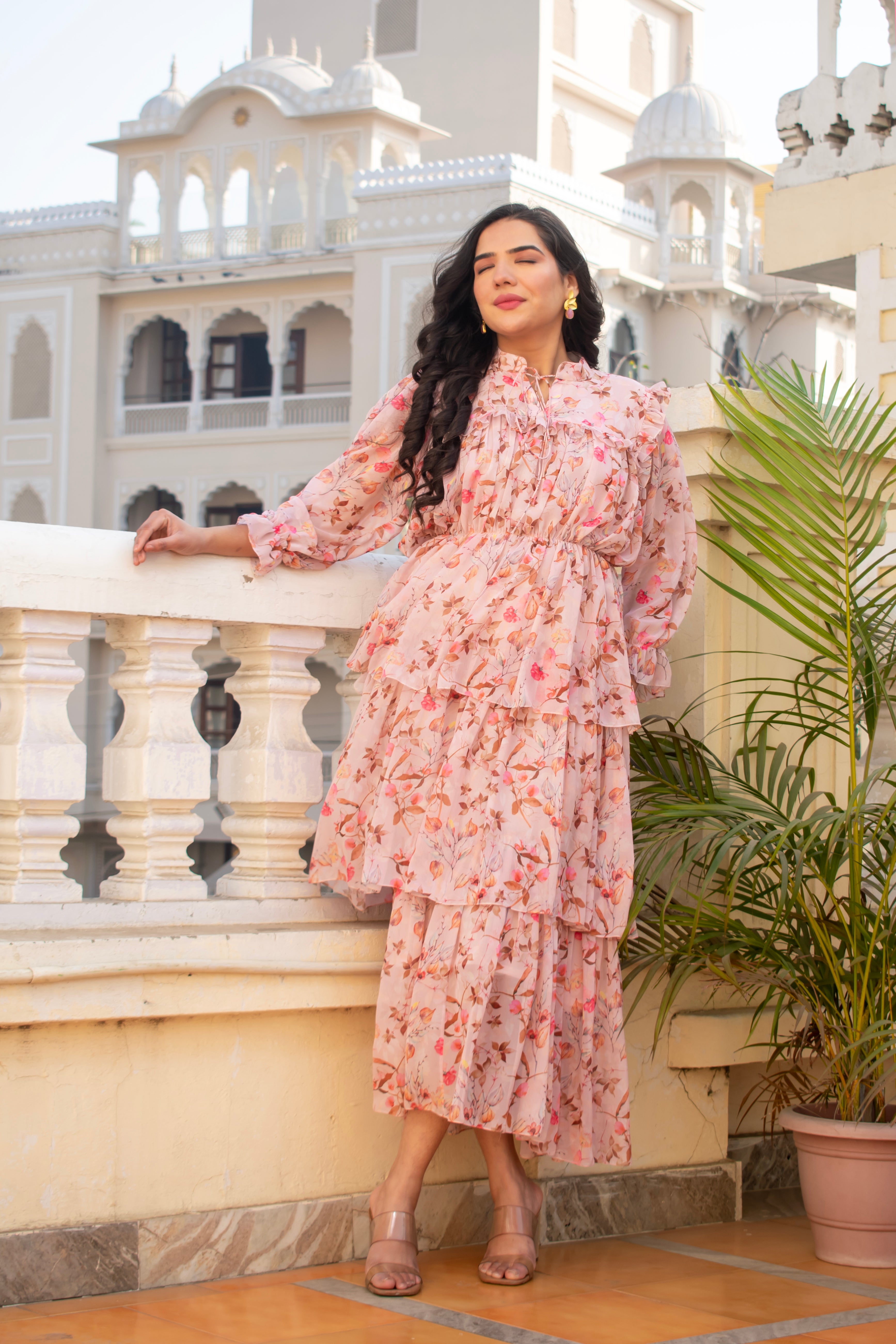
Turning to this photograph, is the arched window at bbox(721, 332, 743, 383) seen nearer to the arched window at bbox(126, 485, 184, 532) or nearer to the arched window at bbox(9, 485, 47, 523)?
the arched window at bbox(126, 485, 184, 532)

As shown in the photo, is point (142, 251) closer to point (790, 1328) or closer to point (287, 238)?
point (287, 238)

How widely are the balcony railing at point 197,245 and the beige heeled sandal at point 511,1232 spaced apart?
81.5 ft

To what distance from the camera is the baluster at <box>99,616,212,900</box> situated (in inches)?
101

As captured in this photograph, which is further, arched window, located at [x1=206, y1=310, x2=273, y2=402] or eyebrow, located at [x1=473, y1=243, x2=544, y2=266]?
arched window, located at [x1=206, y1=310, x2=273, y2=402]

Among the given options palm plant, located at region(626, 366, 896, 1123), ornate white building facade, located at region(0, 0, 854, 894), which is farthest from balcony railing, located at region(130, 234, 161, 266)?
Result: palm plant, located at region(626, 366, 896, 1123)

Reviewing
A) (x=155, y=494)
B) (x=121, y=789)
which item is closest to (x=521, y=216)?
(x=121, y=789)

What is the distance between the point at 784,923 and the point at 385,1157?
0.81 metres

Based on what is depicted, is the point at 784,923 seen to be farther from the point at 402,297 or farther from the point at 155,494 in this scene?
the point at 155,494

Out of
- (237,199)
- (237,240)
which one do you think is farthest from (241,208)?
(237,240)

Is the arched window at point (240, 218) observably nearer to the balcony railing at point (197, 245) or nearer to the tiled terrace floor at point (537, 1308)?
the balcony railing at point (197, 245)

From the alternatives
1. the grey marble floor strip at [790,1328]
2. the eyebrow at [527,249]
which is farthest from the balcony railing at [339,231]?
the grey marble floor strip at [790,1328]

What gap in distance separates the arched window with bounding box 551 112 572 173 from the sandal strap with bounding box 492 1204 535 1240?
2826 cm

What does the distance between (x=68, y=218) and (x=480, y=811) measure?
25.6 meters

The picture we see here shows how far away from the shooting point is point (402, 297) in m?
23.8
